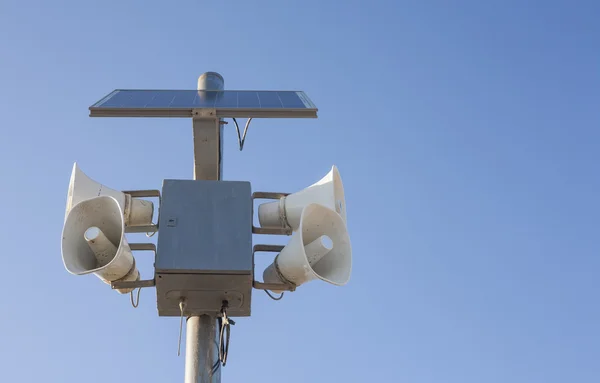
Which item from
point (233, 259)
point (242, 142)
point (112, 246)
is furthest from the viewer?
point (242, 142)

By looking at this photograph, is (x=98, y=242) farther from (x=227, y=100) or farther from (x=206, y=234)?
(x=227, y=100)

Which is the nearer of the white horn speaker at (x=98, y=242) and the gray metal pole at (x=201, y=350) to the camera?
the white horn speaker at (x=98, y=242)

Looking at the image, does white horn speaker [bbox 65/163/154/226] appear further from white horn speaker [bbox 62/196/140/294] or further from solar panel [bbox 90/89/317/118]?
solar panel [bbox 90/89/317/118]

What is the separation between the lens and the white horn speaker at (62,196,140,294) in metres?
5.19

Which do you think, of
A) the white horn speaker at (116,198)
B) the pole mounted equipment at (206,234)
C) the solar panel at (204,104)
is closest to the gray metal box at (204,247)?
the pole mounted equipment at (206,234)

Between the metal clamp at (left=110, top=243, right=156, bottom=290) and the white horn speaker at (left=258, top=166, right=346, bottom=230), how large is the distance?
90cm

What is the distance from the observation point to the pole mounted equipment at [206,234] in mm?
5152

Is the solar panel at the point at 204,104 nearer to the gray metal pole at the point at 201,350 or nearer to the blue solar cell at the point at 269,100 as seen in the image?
the blue solar cell at the point at 269,100

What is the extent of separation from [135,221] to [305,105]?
1.69m

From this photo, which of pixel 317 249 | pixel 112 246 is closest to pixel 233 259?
pixel 317 249

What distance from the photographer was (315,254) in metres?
5.44

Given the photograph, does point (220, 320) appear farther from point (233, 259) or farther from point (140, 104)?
point (140, 104)

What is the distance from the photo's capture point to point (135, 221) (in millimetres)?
5828

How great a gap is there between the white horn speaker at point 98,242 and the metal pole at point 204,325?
61 cm
